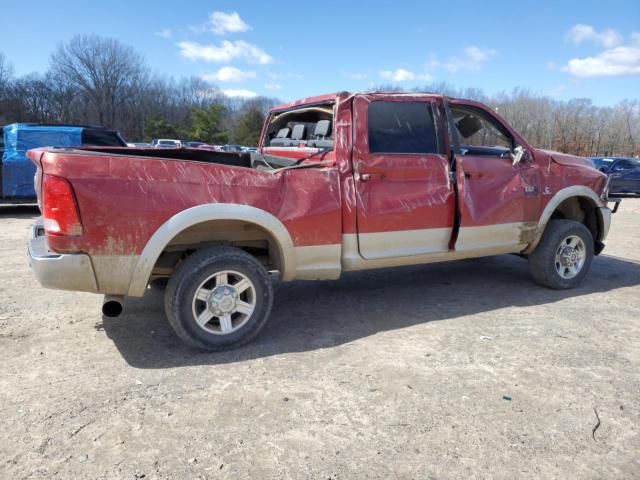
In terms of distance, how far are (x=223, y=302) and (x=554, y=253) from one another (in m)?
3.64

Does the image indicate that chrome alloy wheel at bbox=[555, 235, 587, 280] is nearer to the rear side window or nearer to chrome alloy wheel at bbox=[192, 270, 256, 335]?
the rear side window

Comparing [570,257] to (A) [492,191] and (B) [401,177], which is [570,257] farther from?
(B) [401,177]

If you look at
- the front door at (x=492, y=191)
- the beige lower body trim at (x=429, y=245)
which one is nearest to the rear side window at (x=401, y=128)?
the front door at (x=492, y=191)

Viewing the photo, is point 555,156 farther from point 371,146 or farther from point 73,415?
point 73,415

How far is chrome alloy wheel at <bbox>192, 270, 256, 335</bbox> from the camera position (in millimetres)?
3475

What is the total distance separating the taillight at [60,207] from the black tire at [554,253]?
449cm

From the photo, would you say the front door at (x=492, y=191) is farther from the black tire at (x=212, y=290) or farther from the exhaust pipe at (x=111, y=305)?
the exhaust pipe at (x=111, y=305)

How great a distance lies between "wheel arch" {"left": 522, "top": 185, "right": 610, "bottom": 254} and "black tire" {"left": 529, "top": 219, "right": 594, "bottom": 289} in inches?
3.3

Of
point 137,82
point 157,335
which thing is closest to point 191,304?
point 157,335

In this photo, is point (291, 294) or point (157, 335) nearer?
point (157, 335)

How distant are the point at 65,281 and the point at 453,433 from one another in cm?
261

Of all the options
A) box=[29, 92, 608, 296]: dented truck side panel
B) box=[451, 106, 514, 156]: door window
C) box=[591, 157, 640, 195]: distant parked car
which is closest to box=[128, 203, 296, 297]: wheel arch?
box=[29, 92, 608, 296]: dented truck side panel

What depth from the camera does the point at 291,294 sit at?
5.05 metres

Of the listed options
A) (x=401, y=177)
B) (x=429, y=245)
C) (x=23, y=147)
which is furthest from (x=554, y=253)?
(x=23, y=147)
